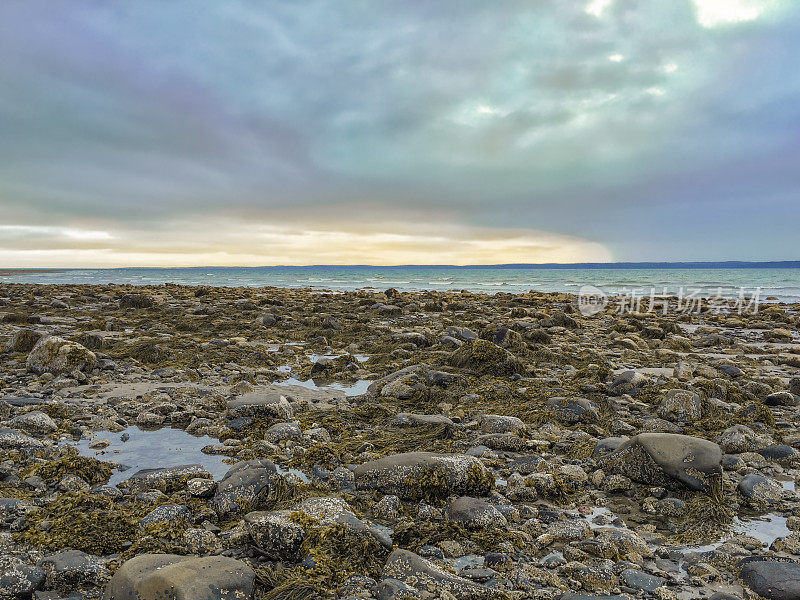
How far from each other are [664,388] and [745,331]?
10121 mm

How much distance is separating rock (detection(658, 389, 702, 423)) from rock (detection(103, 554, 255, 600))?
5055 mm

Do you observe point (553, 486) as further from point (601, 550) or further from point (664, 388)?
point (664, 388)

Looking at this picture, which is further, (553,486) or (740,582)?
(553,486)

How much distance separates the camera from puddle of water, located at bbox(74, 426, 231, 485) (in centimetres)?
404

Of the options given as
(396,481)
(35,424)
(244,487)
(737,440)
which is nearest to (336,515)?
(396,481)

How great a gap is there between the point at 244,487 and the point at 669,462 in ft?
11.1

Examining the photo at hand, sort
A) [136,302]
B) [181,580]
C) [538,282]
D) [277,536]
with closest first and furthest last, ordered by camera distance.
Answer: [181,580] → [277,536] → [136,302] → [538,282]

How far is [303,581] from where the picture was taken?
2.43 m

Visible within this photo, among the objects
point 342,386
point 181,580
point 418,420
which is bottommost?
point 342,386

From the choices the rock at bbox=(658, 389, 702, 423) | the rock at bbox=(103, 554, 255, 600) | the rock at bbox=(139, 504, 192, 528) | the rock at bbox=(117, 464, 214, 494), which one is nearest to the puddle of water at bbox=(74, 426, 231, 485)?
the rock at bbox=(117, 464, 214, 494)

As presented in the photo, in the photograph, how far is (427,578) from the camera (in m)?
2.46

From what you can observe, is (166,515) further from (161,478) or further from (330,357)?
(330,357)

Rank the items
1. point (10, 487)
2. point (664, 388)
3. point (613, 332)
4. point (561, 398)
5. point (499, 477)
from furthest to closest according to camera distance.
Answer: point (613, 332) < point (664, 388) < point (561, 398) < point (499, 477) < point (10, 487)

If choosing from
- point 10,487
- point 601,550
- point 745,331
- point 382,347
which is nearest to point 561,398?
point 601,550
